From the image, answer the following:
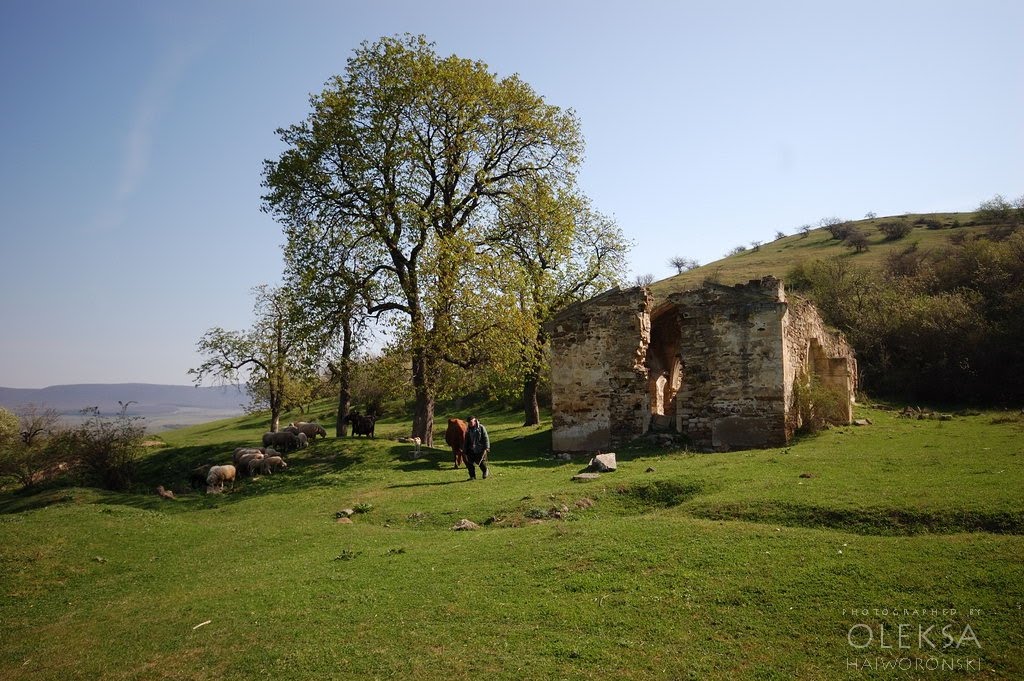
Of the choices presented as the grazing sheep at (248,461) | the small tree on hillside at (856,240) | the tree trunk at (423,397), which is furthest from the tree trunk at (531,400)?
the small tree on hillside at (856,240)

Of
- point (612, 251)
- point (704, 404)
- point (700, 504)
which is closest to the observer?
point (700, 504)

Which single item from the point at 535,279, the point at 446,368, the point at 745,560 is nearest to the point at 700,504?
the point at 745,560

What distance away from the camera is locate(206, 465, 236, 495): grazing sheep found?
18.3 m

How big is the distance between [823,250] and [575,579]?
60811mm

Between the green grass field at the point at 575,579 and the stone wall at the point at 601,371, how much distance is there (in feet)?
15.6

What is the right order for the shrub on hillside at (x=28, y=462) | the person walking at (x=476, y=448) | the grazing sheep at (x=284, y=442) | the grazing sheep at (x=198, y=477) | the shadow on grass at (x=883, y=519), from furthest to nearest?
the grazing sheep at (x=284, y=442) → the shrub on hillside at (x=28, y=462) → the grazing sheep at (x=198, y=477) → the person walking at (x=476, y=448) → the shadow on grass at (x=883, y=519)

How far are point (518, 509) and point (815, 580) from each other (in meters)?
6.11

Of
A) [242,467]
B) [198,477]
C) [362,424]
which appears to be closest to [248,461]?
[242,467]

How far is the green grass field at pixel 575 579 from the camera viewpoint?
6574 millimetres

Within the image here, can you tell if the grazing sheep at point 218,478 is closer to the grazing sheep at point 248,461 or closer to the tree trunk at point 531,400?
the grazing sheep at point 248,461

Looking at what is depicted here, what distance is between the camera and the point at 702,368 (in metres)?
18.6

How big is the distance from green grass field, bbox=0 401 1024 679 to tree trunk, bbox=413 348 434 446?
6551 mm

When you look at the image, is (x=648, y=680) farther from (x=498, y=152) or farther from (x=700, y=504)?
(x=498, y=152)

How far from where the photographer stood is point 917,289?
35.0 metres
